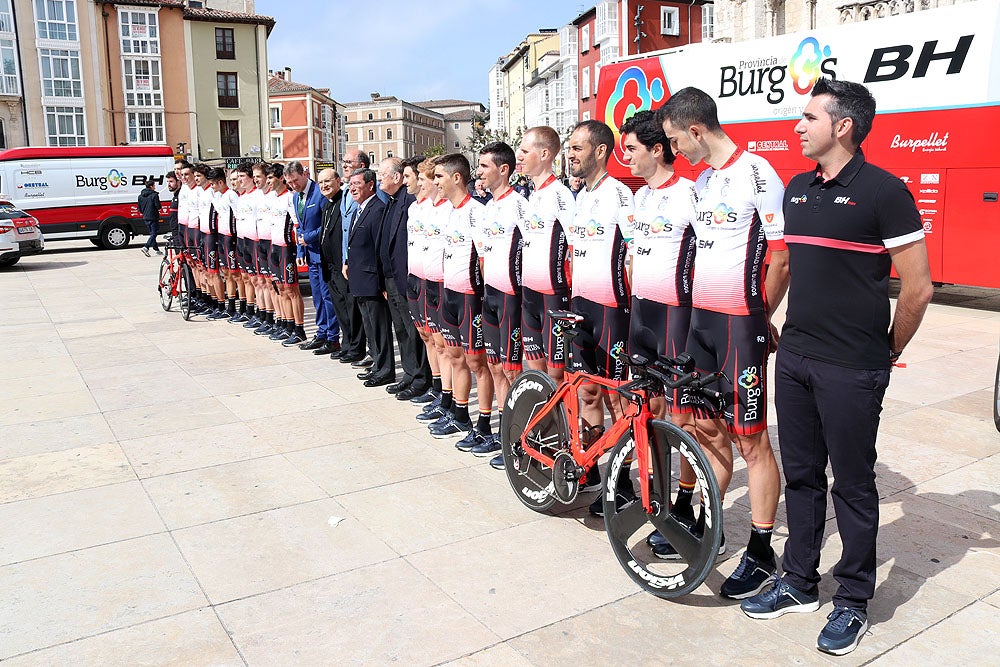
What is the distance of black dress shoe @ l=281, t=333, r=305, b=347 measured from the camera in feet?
35.0

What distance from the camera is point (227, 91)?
5734 centimetres

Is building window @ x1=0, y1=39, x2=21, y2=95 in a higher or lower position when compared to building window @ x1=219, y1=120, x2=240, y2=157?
higher

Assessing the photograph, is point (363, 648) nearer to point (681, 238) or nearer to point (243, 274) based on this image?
point (681, 238)

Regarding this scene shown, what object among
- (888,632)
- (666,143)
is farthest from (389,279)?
(888,632)

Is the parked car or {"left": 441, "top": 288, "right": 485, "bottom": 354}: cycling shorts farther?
the parked car

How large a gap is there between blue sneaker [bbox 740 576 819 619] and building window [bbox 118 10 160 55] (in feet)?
189

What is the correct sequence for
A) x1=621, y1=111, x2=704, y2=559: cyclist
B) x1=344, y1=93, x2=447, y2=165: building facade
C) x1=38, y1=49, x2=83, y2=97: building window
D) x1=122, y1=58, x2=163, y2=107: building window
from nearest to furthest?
x1=621, y1=111, x2=704, y2=559: cyclist, x1=38, y1=49, x2=83, y2=97: building window, x1=122, y1=58, x2=163, y2=107: building window, x1=344, y1=93, x2=447, y2=165: building facade

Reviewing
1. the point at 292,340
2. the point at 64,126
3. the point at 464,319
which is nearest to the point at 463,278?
→ the point at 464,319

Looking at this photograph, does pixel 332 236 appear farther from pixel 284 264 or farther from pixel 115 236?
pixel 115 236

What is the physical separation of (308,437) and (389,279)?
2.01m

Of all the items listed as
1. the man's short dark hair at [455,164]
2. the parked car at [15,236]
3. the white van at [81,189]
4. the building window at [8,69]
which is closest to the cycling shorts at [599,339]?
the man's short dark hair at [455,164]

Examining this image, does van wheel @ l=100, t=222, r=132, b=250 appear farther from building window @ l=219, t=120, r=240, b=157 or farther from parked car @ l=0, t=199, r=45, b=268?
building window @ l=219, t=120, r=240, b=157

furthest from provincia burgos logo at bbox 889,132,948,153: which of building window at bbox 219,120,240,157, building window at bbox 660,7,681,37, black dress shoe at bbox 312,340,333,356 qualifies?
building window at bbox 219,120,240,157

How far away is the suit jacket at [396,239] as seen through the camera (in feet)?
25.7
